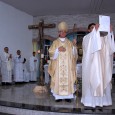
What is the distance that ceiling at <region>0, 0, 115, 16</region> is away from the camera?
1006cm

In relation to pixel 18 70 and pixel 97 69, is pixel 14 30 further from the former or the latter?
pixel 97 69

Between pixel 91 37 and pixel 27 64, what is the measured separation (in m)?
7.85

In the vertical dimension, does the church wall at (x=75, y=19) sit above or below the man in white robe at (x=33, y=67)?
above

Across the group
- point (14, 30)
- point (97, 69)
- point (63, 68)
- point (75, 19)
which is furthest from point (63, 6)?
point (97, 69)

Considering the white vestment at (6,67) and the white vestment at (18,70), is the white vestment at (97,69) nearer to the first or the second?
the white vestment at (6,67)

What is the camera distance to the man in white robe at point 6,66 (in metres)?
9.83

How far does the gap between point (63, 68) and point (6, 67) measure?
4.73m

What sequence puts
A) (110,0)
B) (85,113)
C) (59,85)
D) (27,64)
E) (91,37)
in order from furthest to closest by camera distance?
(27,64) → (110,0) → (59,85) → (91,37) → (85,113)

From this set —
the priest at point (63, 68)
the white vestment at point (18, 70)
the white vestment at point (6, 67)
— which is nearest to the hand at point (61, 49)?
the priest at point (63, 68)

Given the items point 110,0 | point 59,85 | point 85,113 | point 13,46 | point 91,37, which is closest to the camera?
point 85,113

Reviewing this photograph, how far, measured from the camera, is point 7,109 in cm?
504

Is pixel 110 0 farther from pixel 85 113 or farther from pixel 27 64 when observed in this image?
pixel 85 113

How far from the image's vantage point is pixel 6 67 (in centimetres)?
991

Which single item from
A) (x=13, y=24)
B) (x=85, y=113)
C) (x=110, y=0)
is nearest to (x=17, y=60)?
(x=13, y=24)
